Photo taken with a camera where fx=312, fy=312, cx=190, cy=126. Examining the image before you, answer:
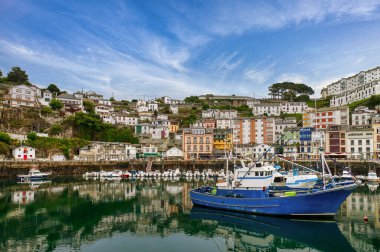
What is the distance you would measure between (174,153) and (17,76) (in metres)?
60.0

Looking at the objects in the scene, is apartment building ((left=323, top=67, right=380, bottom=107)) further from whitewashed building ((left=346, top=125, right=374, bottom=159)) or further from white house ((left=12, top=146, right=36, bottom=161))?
white house ((left=12, top=146, right=36, bottom=161))

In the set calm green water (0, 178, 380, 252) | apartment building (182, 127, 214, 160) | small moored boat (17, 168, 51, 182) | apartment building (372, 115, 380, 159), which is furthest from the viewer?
apartment building (182, 127, 214, 160)

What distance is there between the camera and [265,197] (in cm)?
2489

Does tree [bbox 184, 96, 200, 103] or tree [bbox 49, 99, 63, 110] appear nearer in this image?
tree [bbox 49, 99, 63, 110]

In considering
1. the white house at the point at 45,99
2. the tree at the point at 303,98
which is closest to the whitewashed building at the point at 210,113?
the tree at the point at 303,98

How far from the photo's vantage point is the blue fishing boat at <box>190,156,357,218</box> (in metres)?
22.9

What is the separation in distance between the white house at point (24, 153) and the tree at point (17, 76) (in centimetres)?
4552

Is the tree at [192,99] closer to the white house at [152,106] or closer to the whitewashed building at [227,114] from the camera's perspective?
the white house at [152,106]

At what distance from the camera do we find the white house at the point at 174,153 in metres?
75.6

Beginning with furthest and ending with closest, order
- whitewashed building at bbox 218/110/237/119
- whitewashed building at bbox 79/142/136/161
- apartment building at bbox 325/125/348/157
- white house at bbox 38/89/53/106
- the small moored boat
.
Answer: whitewashed building at bbox 218/110/237/119, white house at bbox 38/89/53/106, whitewashed building at bbox 79/142/136/161, apartment building at bbox 325/125/348/157, the small moored boat

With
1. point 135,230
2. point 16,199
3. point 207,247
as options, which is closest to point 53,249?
point 135,230

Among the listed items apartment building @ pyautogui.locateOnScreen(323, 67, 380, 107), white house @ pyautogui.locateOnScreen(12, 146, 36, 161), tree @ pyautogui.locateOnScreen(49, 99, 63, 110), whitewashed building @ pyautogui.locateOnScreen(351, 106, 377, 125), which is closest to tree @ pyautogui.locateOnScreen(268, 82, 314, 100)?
apartment building @ pyautogui.locateOnScreen(323, 67, 380, 107)

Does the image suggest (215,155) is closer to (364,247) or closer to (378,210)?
(378,210)

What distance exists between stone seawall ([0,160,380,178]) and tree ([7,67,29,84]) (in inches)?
1996
